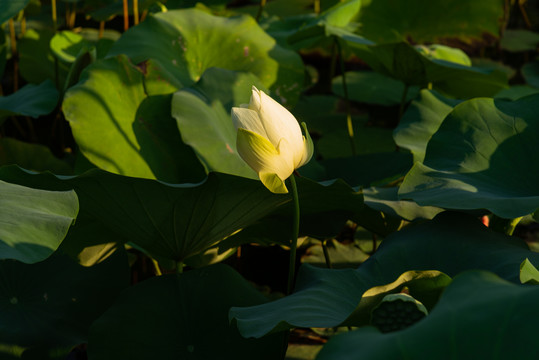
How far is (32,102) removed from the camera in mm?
1460

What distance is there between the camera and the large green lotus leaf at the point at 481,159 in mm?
911

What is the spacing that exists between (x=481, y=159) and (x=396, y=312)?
0.46 metres

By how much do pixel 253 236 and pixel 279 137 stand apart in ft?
1.25

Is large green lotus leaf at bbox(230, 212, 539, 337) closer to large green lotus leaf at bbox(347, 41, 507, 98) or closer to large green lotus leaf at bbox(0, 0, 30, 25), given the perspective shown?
large green lotus leaf at bbox(347, 41, 507, 98)

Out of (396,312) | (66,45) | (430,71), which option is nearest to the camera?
(396,312)

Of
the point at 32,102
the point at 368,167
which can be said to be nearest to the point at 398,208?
the point at 368,167

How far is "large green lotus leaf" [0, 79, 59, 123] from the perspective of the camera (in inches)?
54.6

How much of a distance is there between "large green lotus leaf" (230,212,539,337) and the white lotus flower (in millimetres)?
167

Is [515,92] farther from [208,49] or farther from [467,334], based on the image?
[467,334]

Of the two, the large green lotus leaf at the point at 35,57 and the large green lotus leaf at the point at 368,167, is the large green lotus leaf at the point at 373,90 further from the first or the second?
the large green lotus leaf at the point at 35,57

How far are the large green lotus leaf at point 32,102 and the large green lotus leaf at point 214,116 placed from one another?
1.36 feet

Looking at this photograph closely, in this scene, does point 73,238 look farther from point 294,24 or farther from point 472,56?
point 472,56

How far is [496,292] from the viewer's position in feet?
1.71

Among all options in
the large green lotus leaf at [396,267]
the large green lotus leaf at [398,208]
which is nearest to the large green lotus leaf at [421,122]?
the large green lotus leaf at [398,208]
